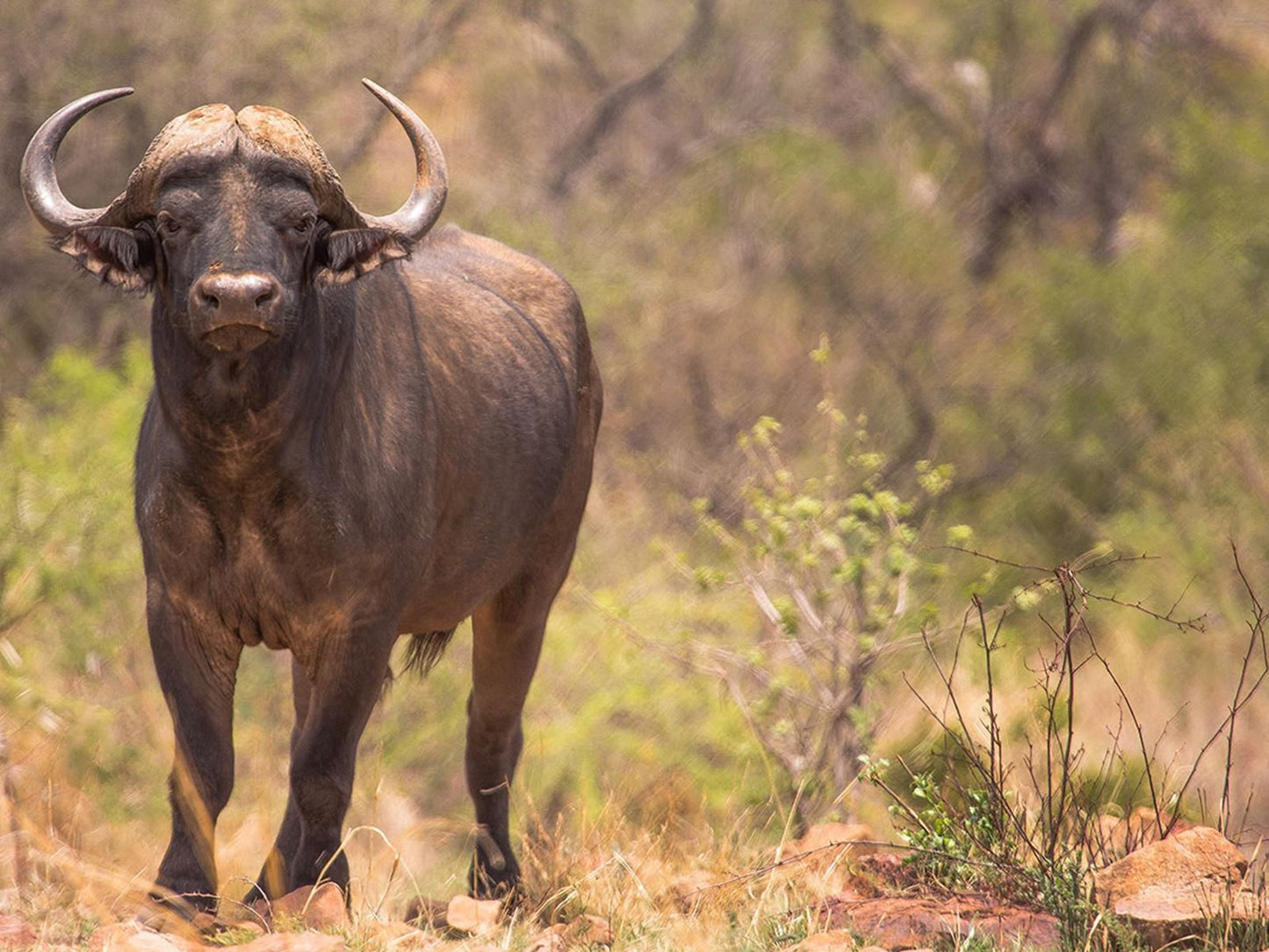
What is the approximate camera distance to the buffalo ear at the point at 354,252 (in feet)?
18.0

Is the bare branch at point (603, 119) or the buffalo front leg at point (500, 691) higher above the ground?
the bare branch at point (603, 119)

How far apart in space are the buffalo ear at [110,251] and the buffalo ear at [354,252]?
49cm

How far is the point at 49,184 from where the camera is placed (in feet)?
18.0

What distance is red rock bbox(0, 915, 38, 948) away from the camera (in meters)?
5.04

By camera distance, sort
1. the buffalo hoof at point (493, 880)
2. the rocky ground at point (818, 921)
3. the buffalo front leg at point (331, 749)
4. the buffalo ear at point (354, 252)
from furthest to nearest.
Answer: the buffalo hoof at point (493, 880) < the buffalo front leg at point (331, 749) < the buffalo ear at point (354, 252) < the rocky ground at point (818, 921)

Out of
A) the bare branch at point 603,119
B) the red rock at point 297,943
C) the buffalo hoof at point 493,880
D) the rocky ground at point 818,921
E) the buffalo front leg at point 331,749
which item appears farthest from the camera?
the bare branch at point 603,119

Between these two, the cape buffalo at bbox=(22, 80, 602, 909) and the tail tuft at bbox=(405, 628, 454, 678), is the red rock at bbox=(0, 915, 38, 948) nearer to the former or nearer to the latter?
the cape buffalo at bbox=(22, 80, 602, 909)

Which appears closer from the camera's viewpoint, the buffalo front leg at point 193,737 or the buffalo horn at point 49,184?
→ the buffalo horn at point 49,184

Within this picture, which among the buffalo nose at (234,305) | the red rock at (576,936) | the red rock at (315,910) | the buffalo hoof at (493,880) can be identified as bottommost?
the buffalo hoof at (493,880)

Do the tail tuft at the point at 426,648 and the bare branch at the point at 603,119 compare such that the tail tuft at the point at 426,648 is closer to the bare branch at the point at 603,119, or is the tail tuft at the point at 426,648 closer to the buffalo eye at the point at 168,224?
the buffalo eye at the point at 168,224

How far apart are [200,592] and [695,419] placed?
16.6 meters

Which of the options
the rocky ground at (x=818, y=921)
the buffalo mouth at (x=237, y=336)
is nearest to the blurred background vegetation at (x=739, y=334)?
the rocky ground at (x=818, y=921)

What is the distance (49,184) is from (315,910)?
2.17 meters

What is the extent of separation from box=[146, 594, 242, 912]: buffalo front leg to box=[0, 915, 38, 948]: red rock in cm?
44
